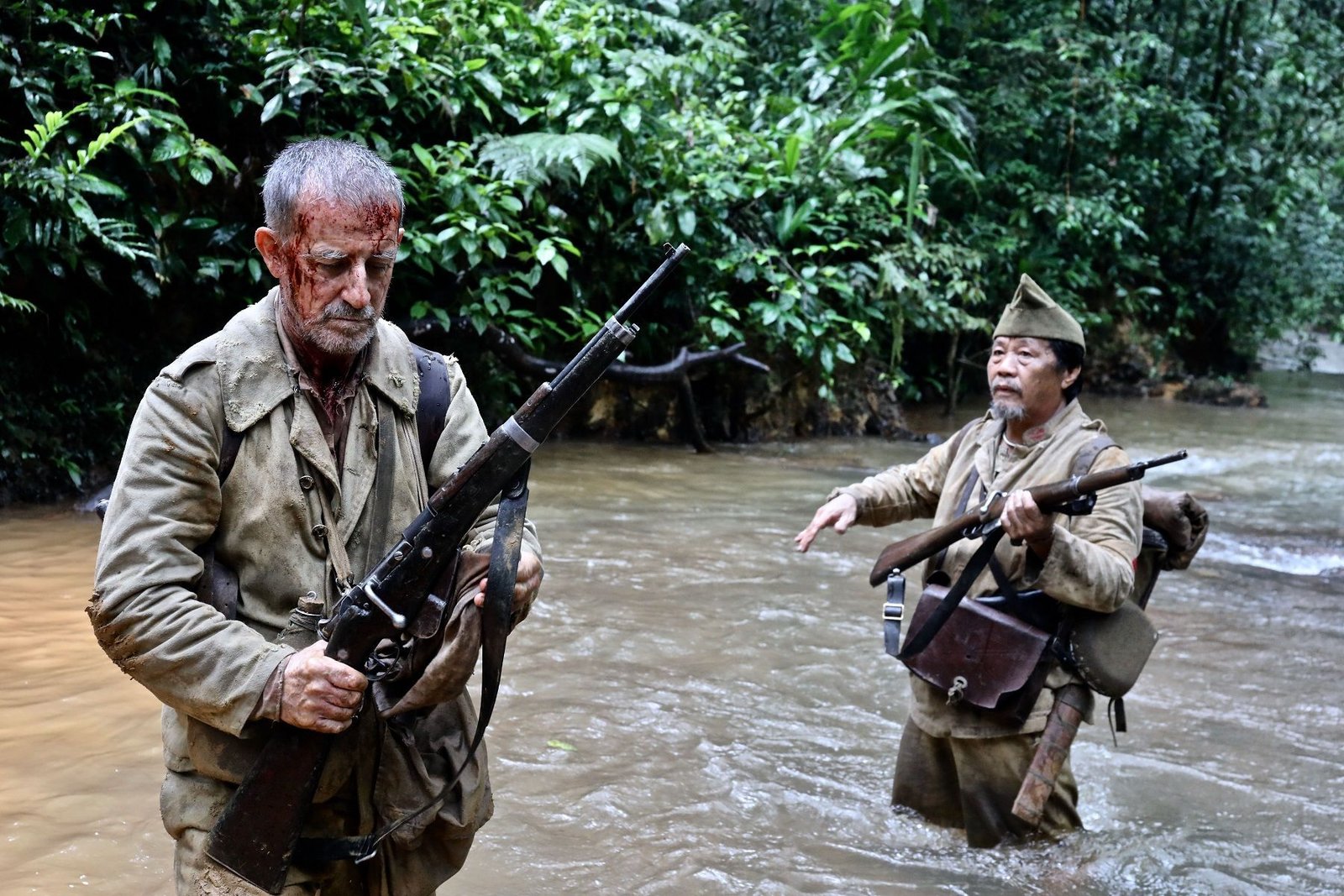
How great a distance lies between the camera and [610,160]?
9500 mm

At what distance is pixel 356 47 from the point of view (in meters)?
8.77

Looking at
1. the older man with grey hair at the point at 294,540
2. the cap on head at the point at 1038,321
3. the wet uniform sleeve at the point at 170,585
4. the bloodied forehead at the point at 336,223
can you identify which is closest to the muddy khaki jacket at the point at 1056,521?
the cap on head at the point at 1038,321

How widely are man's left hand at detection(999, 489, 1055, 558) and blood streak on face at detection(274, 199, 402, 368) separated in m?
2.09

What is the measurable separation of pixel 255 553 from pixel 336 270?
0.55 meters

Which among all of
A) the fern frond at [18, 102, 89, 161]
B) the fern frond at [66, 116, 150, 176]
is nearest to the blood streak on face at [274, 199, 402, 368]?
the fern frond at [66, 116, 150, 176]

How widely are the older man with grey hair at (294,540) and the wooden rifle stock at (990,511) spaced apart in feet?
5.99

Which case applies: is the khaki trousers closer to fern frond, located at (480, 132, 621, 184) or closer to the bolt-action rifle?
the bolt-action rifle

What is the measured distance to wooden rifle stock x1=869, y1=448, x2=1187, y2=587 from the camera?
11.2 feet

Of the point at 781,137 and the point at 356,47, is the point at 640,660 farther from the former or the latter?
the point at 781,137

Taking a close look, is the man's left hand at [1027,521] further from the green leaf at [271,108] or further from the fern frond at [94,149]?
the green leaf at [271,108]

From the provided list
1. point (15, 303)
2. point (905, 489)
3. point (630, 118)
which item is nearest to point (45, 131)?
point (15, 303)

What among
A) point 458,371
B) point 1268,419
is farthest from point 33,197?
point 1268,419

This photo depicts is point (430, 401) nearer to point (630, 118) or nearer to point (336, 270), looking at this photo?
point (336, 270)

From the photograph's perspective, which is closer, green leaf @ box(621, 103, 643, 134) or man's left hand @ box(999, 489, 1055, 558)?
man's left hand @ box(999, 489, 1055, 558)
